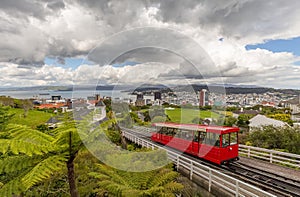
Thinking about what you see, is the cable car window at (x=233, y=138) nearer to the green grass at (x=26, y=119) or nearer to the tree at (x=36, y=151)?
the tree at (x=36, y=151)

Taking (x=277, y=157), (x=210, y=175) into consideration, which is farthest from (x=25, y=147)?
(x=277, y=157)

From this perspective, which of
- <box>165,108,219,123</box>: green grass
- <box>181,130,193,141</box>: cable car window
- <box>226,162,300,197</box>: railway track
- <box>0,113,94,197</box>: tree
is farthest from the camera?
<box>165,108,219,123</box>: green grass

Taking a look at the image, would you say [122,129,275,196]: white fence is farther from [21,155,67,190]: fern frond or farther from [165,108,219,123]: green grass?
[165,108,219,123]: green grass

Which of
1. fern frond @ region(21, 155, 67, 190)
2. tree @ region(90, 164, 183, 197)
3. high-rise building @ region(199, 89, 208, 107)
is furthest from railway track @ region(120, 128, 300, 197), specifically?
fern frond @ region(21, 155, 67, 190)

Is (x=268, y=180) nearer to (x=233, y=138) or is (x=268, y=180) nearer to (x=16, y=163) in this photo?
(x=233, y=138)

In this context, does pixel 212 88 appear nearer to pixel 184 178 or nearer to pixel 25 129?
pixel 184 178

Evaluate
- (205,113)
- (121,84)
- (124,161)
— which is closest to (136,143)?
(205,113)
